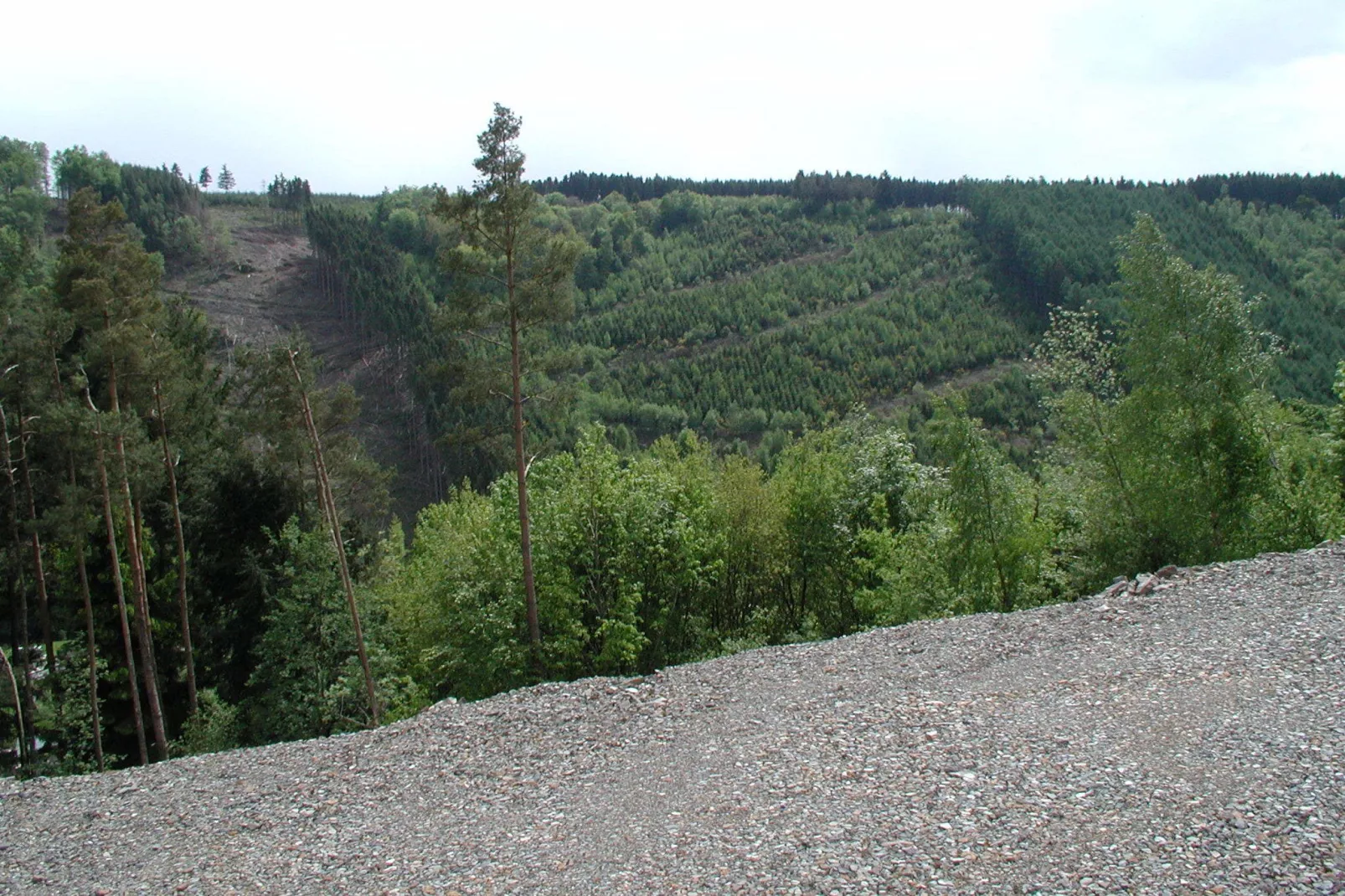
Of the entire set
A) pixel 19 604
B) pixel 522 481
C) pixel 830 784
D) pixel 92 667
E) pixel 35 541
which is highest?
pixel 522 481

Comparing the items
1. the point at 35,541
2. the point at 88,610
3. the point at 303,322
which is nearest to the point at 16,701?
the point at 88,610

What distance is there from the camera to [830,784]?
9.20 metres

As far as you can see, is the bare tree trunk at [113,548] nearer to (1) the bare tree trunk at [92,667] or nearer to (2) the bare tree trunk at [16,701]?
(1) the bare tree trunk at [92,667]

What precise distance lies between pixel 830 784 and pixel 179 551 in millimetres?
21376

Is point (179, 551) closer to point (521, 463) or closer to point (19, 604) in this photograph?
point (19, 604)

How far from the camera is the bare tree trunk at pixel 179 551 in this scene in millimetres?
22719

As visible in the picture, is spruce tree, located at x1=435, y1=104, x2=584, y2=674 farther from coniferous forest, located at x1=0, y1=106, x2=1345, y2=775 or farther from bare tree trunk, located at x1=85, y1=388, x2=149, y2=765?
bare tree trunk, located at x1=85, y1=388, x2=149, y2=765

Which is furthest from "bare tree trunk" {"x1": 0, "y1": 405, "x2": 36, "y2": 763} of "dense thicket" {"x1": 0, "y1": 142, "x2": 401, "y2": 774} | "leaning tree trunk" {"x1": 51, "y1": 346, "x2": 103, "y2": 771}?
"leaning tree trunk" {"x1": 51, "y1": 346, "x2": 103, "y2": 771}

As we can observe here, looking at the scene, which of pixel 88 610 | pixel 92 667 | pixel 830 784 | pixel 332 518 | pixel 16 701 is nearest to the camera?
pixel 830 784

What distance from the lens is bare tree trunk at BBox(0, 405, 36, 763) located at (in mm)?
21391

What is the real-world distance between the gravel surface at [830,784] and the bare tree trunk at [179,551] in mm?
12491

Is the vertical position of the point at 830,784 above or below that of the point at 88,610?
above

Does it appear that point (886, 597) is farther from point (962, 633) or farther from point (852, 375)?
point (852, 375)

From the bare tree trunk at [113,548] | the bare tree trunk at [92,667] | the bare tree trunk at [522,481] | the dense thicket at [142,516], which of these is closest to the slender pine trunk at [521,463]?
the bare tree trunk at [522,481]
